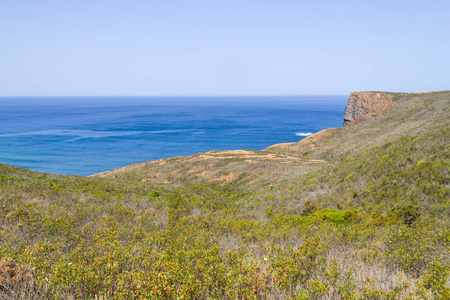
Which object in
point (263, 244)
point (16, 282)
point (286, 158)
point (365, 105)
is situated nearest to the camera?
point (16, 282)

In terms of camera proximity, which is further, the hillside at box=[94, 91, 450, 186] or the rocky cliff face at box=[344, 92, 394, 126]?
the rocky cliff face at box=[344, 92, 394, 126]

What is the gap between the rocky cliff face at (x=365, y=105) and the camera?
6262 cm

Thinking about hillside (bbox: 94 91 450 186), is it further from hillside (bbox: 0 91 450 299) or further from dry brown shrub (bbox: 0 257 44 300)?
dry brown shrub (bbox: 0 257 44 300)

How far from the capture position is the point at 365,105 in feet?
218

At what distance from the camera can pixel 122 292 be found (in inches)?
191

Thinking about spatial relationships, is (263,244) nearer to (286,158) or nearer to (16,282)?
(16,282)

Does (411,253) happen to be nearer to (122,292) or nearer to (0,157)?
(122,292)

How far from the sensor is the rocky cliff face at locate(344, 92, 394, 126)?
6262cm

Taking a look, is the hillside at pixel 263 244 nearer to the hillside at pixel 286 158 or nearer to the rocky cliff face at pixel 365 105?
the hillside at pixel 286 158

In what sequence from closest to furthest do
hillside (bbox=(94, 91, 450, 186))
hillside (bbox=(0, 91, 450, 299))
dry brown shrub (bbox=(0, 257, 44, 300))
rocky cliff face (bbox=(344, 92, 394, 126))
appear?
1. dry brown shrub (bbox=(0, 257, 44, 300))
2. hillside (bbox=(0, 91, 450, 299))
3. hillside (bbox=(94, 91, 450, 186))
4. rocky cliff face (bbox=(344, 92, 394, 126))

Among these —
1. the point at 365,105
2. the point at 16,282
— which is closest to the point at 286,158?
the point at 365,105

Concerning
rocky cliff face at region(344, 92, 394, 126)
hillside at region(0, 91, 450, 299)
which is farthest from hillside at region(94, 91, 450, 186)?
hillside at region(0, 91, 450, 299)

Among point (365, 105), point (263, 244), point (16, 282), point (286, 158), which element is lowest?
point (286, 158)

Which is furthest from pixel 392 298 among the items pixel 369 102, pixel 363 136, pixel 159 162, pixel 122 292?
pixel 369 102
